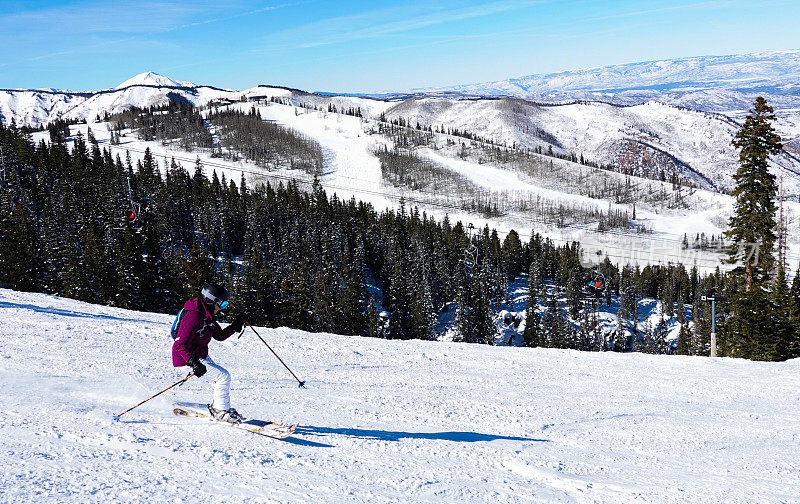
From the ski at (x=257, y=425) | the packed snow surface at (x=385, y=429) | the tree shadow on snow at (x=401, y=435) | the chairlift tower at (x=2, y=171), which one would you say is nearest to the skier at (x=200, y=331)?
the ski at (x=257, y=425)

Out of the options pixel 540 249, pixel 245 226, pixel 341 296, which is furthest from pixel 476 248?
pixel 341 296

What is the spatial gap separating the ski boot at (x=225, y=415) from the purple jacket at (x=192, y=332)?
3.57 feet

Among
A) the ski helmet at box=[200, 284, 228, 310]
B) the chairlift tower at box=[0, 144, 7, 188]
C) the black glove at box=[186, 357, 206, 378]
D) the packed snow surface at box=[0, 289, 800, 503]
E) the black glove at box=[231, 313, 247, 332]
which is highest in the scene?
the chairlift tower at box=[0, 144, 7, 188]

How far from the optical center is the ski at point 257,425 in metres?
7.95

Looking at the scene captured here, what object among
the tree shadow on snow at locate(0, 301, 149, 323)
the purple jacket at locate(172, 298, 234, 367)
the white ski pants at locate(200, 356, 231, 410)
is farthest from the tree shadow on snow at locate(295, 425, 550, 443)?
the tree shadow on snow at locate(0, 301, 149, 323)

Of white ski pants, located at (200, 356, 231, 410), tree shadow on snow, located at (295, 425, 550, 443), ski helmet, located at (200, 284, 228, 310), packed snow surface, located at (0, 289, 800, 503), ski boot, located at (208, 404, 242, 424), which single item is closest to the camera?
packed snow surface, located at (0, 289, 800, 503)

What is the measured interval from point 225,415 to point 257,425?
55cm

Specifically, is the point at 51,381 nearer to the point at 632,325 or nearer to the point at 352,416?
the point at 352,416

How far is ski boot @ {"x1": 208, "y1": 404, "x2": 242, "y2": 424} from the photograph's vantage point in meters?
8.09

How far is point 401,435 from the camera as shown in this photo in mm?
8625

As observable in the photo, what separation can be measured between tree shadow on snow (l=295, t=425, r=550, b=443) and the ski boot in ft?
3.33

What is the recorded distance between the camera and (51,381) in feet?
32.0

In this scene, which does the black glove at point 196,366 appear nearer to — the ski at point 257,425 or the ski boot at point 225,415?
the ski boot at point 225,415

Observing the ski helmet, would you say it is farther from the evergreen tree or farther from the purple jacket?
the evergreen tree
